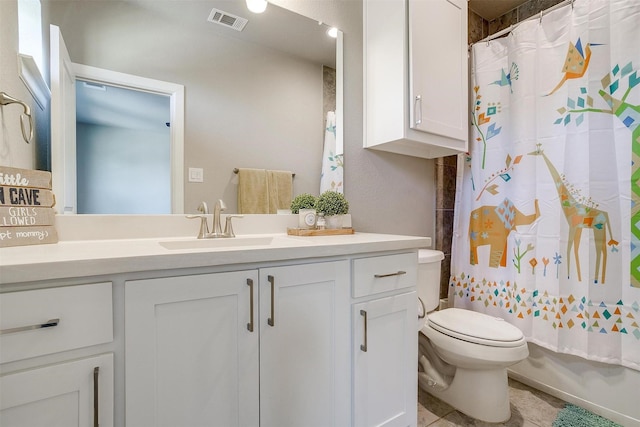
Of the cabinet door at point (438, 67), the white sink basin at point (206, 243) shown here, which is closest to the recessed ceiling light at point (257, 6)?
the cabinet door at point (438, 67)

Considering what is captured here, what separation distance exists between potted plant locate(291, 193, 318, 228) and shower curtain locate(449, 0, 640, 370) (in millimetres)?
1151

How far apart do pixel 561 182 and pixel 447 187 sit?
0.69 meters

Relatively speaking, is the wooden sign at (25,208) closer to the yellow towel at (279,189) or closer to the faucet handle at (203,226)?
the faucet handle at (203,226)

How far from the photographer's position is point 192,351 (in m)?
0.77

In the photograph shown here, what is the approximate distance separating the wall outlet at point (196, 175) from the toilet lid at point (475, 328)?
54.4 inches

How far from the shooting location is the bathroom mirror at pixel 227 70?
3.78ft

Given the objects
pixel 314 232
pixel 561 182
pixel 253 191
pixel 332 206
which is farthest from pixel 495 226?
pixel 253 191

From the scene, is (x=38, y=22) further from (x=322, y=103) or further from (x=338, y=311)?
(x=338, y=311)

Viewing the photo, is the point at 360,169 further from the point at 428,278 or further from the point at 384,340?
the point at 384,340

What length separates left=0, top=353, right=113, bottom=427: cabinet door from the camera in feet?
1.94

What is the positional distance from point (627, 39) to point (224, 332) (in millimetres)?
2159

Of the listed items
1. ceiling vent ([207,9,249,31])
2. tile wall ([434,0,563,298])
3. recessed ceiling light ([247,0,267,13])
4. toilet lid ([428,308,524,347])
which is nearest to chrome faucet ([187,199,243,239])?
ceiling vent ([207,9,249,31])

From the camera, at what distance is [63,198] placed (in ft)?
3.51

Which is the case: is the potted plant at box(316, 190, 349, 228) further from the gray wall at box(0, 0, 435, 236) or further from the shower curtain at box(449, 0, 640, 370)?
the shower curtain at box(449, 0, 640, 370)
